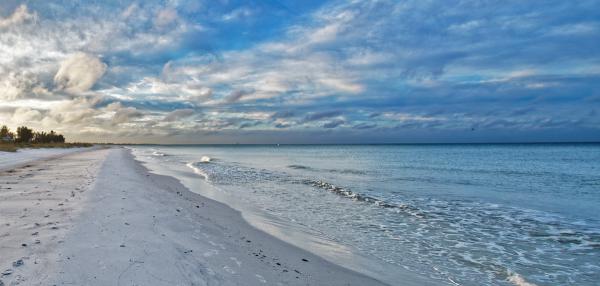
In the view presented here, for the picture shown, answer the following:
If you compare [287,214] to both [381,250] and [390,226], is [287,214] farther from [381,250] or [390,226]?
[381,250]

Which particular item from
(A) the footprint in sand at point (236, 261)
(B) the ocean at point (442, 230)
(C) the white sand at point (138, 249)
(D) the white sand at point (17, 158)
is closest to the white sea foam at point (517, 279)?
(B) the ocean at point (442, 230)

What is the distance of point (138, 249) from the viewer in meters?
6.70

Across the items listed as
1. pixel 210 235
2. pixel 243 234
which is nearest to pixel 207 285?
pixel 210 235

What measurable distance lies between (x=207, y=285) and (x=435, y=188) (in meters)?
20.6

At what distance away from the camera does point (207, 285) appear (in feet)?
17.9

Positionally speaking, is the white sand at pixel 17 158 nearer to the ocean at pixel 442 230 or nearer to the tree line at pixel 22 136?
the ocean at pixel 442 230

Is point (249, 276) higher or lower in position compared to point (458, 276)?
higher

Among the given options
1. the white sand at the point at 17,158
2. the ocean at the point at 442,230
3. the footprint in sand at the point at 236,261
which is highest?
the white sand at the point at 17,158

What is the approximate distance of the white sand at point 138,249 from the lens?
17.7 ft

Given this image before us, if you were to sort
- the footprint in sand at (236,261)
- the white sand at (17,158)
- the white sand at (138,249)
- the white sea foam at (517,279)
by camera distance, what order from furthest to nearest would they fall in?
the white sand at (17,158), the white sea foam at (517,279), the footprint in sand at (236,261), the white sand at (138,249)

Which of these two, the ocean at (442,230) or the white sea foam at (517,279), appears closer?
the white sea foam at (517,279)

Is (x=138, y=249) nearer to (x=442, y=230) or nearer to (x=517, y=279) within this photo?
(x=517, y=279)

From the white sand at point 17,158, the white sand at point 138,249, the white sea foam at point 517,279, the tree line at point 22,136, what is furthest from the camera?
the tree line at point 22,136

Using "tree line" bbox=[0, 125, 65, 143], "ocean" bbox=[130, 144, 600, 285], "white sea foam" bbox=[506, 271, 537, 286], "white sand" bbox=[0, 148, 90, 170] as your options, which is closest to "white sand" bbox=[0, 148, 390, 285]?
"ocean" bbox=[130, 144, 600, 285]
